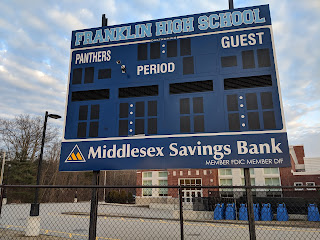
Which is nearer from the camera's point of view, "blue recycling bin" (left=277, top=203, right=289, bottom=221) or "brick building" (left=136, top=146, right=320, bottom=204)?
"blue recycling bin" (left=277, top=203, right=289, bottom=221)

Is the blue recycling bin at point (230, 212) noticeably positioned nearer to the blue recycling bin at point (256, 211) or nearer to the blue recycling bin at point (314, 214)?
the blue recycling bin at point (256, 211)

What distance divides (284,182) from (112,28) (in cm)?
3146

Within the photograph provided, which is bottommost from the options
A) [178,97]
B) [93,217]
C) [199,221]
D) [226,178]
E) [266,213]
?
[199,221]

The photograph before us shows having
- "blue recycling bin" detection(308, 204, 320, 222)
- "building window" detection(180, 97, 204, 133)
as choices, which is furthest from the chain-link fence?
"building window" detection(180, 97, 204, 133)

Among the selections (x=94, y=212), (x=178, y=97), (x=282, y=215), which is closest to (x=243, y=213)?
(x=282, y=215)

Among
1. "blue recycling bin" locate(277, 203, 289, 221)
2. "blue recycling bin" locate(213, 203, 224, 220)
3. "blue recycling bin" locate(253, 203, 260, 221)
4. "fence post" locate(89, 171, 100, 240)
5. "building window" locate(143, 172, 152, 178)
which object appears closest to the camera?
"fence post" locate(89, 171, 100, 240)

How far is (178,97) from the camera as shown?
8914mm

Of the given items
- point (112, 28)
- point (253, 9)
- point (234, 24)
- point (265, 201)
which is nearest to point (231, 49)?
point (234, 24)

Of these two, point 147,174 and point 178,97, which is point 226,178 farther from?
point 178,97

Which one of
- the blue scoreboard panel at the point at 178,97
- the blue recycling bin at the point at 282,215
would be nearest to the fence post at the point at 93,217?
the blue scoreboard panel at the point at 178,97

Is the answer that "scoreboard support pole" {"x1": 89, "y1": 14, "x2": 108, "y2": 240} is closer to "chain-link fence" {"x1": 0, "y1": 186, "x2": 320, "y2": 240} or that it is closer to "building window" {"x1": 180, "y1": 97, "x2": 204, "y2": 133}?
"chain-link fence" {"x1": 0, "y1": 186, "x2": 320, "y2": 240}

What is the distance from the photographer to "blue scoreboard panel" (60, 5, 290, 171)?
8.21m

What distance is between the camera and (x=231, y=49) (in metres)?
9.02

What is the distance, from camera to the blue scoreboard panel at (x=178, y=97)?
8.21 m
